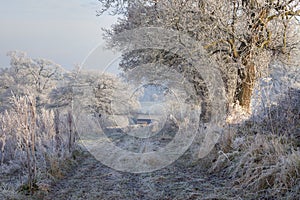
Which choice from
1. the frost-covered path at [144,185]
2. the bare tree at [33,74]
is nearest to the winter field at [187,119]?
the frost-covered path at [144,185]

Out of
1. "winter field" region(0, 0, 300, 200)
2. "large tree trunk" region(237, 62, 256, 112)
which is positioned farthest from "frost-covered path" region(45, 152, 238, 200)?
"large tree trunk" region(237, 62, 256, 112)

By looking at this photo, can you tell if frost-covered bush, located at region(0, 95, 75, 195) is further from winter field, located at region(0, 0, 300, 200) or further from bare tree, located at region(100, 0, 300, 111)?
bare tree, located at region(100, 0, 300, 111)

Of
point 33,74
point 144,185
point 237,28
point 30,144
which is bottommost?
point 144,185

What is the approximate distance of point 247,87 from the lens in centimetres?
770

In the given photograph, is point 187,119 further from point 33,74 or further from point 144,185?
point 33,74

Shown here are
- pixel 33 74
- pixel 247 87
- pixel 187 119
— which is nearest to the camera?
pixel 247 87

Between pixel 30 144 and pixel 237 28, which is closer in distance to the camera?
pixel 30 144

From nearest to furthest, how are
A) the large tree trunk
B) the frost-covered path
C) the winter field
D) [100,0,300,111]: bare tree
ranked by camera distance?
the frost-covered path < the winter field < [100,0,300,111]: bare tree < the large tree trunk

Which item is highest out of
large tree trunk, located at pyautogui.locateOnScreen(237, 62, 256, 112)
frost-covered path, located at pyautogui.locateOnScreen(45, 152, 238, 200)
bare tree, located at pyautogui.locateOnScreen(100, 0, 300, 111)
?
bare tree, located at pyautogui.locateOnScreen(100, 0, 300, 111)

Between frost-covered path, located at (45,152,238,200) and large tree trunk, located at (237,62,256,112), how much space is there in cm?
332

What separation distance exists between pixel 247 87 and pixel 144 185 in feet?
15.7

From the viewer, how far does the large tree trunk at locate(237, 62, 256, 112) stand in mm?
7625

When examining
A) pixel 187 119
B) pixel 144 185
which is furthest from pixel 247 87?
pixel 144 185

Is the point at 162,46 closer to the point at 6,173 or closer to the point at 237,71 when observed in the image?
the point at 237,71
